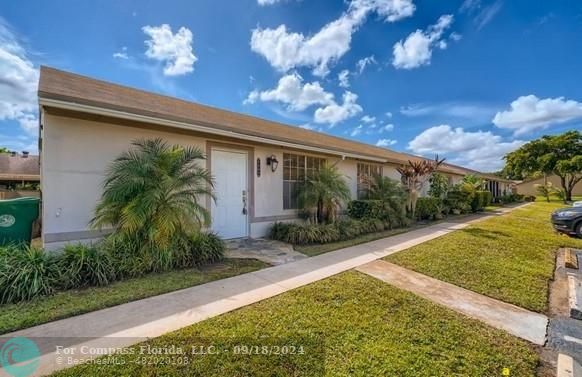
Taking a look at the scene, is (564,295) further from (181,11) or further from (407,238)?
(181,11)

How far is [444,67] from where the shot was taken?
11891mm

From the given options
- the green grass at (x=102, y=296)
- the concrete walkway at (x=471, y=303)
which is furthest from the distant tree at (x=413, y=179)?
the green grass at (x=102, y=296)

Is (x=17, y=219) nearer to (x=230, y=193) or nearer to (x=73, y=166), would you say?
(x=73, y=166)

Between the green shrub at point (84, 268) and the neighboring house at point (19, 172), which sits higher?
the neighboring house at point (19, 172)

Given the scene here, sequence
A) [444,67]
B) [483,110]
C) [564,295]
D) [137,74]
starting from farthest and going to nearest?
[483,110]
[444,67]
[137,74]
[564,295]

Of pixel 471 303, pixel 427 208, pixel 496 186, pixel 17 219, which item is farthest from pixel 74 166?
pixel 496 186

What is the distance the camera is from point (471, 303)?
3.79 meters

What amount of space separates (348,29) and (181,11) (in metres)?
6.28

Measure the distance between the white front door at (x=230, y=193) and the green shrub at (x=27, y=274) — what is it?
3483 millimetres

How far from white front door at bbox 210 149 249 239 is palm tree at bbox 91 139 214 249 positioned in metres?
1.78

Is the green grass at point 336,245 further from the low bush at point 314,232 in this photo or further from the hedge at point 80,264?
the hedge at point 80,264

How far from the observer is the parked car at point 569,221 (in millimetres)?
8859

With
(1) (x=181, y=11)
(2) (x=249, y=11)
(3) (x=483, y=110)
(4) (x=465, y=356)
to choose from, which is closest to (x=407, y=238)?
(4) (x=465, y=356)

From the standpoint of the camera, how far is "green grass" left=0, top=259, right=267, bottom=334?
3.03 metres
